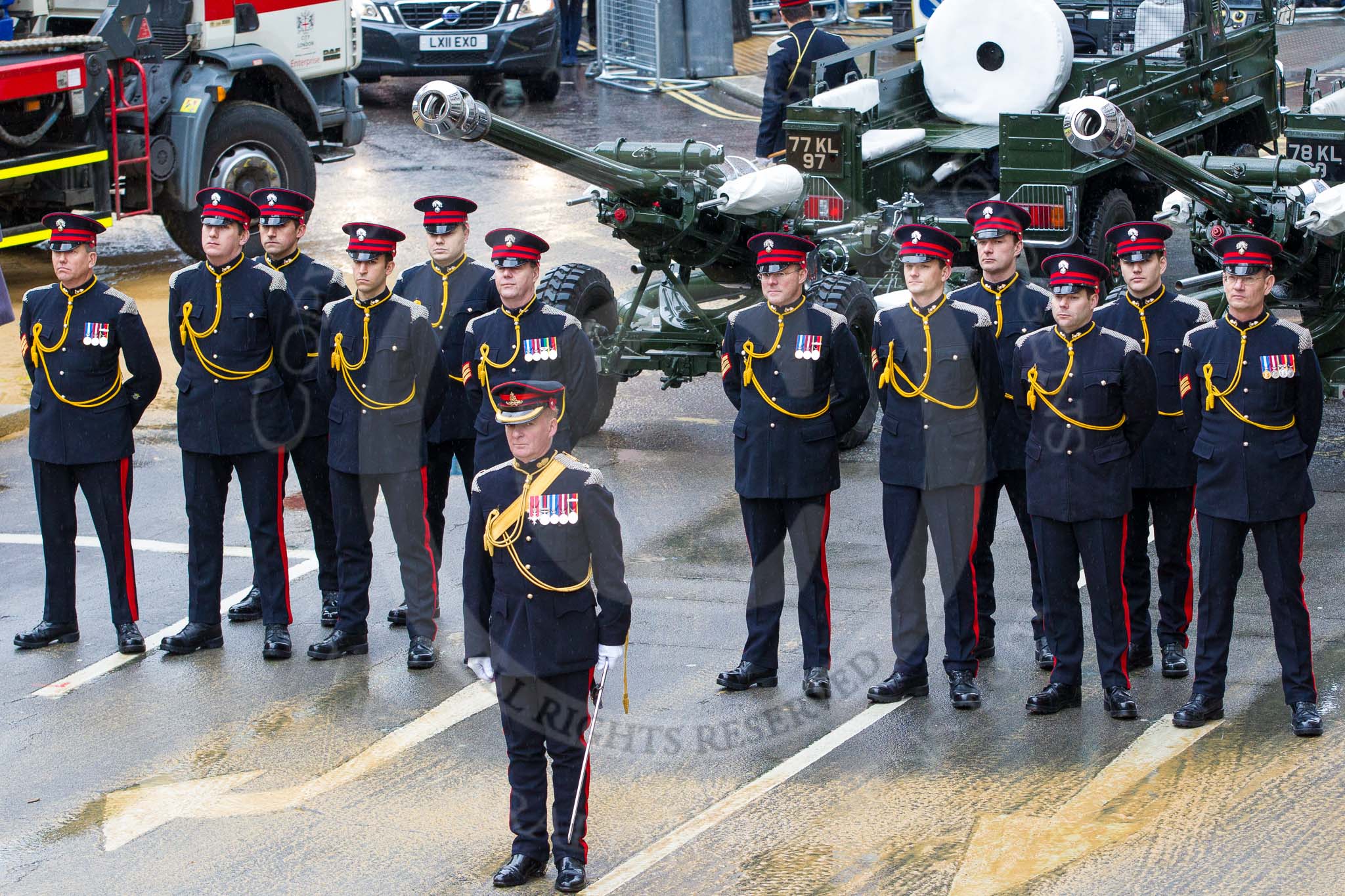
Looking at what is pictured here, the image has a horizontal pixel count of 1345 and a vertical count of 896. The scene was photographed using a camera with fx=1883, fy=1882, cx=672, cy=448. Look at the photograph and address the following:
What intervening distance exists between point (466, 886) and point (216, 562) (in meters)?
2.50

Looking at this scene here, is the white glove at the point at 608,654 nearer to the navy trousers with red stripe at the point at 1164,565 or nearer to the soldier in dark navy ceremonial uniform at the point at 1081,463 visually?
the soldier in dark navy ceremonial uniform at the point at 1081,463

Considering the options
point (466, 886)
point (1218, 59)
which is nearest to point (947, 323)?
point (466, 886)

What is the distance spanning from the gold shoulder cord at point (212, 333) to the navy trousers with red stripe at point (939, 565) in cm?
261

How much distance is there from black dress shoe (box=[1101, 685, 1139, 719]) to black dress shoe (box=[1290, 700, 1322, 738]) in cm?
53

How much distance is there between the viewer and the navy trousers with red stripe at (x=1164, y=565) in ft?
23.4

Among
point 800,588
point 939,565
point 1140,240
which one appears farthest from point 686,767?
point 1140,240

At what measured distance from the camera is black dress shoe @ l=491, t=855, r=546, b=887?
18.1ft

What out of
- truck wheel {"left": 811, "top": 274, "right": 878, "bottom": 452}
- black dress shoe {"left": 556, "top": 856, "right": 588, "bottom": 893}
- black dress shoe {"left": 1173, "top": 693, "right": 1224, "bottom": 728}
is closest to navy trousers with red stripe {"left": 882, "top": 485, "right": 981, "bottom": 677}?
black dress shoe {"left": 1173, "top": 693, "right": 1224, "bottom": 728}

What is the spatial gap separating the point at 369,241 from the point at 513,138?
1.68m

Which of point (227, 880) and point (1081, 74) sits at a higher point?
point (1081, 74)

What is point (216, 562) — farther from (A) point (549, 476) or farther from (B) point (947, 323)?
(B) point (947, 323)

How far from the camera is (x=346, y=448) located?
7441 mm

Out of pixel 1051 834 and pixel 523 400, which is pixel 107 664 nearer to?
pixel 523 400

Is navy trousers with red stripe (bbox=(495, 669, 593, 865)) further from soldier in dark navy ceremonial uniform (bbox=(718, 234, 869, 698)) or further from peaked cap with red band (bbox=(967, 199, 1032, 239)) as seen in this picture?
peaked cap with red band (bbox=(967, 199, 1032, 239))
